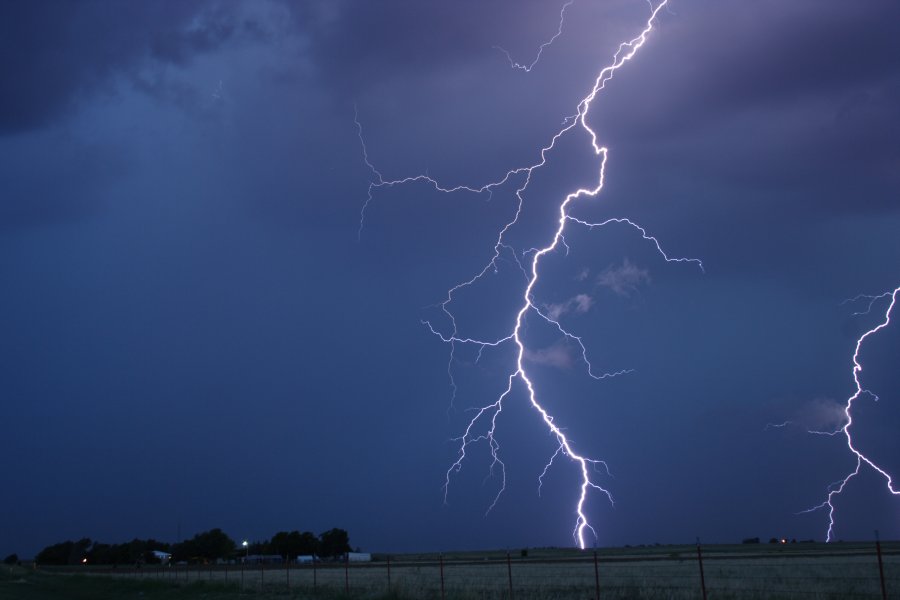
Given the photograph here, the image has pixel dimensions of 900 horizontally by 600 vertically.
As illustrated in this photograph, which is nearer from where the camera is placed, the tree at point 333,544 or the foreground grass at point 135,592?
the foreground grass at point 135,592

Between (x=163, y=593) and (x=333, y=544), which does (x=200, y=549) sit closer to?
(x=333, y=544)

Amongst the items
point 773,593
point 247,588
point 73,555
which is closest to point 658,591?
point 773,593

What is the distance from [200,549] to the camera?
93312 millimetres

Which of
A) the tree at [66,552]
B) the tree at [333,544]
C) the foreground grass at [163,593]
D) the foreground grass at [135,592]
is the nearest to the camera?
the foreground grass at [163,593]

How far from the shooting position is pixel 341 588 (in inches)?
956

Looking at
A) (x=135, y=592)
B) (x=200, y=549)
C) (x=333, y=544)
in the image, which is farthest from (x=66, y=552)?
(x=135, y=592)

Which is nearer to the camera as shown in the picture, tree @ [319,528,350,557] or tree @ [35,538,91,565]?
tree @ [319,528,350,557]

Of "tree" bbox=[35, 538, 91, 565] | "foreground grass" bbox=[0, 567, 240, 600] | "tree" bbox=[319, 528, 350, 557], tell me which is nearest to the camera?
"foreground grass" bbox=[0, 567, 240, 600]

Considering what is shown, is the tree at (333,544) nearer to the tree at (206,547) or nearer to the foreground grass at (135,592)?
the tree at (206,547)

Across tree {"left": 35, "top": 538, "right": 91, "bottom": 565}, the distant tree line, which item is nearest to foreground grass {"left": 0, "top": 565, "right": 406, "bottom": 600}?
the distant tree line

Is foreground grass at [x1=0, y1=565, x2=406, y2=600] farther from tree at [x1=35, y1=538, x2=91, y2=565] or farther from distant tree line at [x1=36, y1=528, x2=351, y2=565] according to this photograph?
tree at [x1=35, y1=538, x2=91, y2=565]

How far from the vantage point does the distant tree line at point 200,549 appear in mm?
87312

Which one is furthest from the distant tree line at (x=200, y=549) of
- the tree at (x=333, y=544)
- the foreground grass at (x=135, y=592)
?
the foreground grass at (x=135, y=592)

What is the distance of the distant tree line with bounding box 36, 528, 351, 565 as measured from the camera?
87.3 metres
